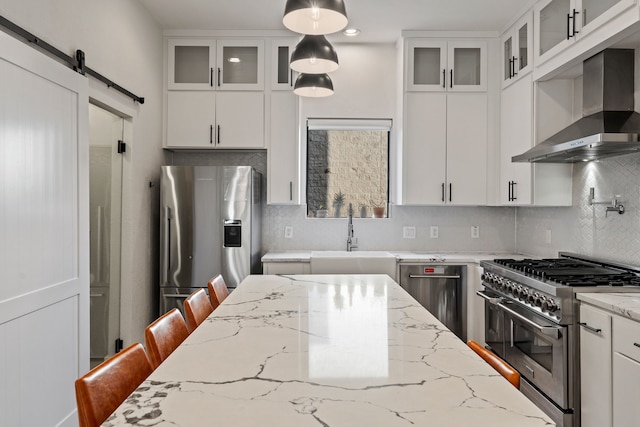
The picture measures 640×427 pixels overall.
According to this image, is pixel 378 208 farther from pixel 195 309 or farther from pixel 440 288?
pixel 195 309

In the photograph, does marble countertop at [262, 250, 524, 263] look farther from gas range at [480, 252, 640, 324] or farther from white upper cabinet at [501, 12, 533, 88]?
white upper cabinet at [501, 12, 533, 88]

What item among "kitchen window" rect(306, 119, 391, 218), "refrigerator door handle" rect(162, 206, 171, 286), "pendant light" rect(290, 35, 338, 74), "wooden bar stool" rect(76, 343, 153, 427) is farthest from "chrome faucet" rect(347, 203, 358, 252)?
"wooden bar stool" rect(76, 343, 153, 427)

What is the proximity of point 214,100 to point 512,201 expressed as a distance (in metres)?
2.68

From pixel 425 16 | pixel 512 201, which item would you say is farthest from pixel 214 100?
pixel 512 201

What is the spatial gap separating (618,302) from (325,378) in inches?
66.8

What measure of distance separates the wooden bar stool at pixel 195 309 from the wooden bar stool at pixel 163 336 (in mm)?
156

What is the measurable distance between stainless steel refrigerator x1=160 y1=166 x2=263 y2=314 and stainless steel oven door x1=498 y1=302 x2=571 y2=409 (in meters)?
2.05

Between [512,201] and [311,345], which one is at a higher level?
[512,201]

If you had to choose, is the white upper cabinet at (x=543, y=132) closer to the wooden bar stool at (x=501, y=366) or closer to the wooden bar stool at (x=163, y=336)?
the wooden bar stool at (x=501, y=366)

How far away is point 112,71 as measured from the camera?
9.67ft

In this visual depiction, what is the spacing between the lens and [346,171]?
4.43m

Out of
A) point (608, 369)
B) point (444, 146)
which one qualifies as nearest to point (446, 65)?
point (444, 146)

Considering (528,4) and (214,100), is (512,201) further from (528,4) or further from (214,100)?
(214,100)

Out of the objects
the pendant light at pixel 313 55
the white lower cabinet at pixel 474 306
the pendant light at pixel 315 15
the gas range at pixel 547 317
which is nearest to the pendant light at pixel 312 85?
the pendant light at pixel 313 55
